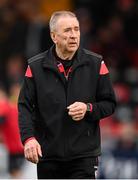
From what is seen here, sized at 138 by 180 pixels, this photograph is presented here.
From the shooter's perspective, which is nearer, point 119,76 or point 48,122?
point 48,122

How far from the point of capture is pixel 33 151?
6.18 meters

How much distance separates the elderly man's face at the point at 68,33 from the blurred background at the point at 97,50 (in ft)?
13.6

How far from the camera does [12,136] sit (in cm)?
1077

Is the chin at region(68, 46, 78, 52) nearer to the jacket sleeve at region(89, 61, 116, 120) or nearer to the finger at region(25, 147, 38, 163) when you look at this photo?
the jacket sleeve at region(89, 61, 116, 120)

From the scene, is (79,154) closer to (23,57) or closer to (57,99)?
(57,99)

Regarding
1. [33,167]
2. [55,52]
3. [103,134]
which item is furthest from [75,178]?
[103,134]

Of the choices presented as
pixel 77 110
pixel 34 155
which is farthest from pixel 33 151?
pixel 77 110

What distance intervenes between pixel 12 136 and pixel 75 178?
14.3 feet

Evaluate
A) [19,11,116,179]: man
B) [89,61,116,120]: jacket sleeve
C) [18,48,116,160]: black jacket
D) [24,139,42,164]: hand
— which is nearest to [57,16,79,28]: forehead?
[19,11,116,179]: man

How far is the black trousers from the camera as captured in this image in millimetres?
6492

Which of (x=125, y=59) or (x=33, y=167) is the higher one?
(x=125, y=59)

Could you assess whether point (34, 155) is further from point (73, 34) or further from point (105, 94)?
point (73, 34)

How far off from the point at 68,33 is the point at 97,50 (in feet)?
24.5

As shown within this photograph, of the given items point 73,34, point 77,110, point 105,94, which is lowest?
point 77,110
